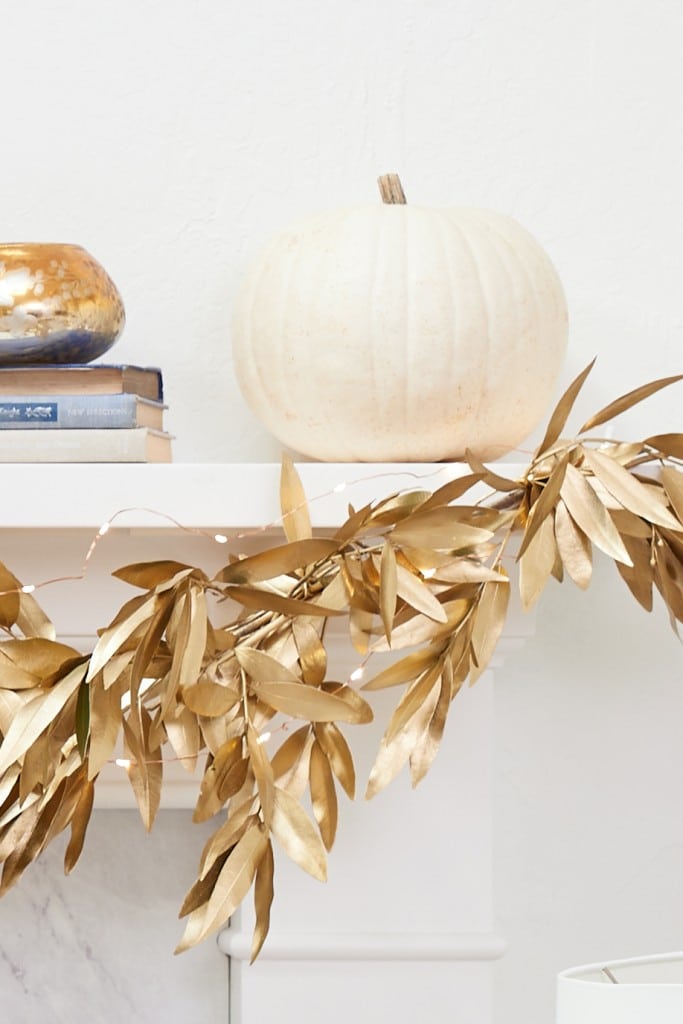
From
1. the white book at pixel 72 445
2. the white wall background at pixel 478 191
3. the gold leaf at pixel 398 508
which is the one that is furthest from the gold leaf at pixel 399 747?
the white wall background at pixel 478 191

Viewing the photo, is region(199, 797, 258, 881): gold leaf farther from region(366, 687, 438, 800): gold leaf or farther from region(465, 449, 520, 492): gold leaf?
region(465, 449, 520, 492): gold leaf

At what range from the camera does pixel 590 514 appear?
1.87 ft

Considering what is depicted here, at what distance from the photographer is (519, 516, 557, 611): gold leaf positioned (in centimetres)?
57

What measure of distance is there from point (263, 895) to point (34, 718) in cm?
15

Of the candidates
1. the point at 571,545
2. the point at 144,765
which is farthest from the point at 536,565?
the point at 144,765

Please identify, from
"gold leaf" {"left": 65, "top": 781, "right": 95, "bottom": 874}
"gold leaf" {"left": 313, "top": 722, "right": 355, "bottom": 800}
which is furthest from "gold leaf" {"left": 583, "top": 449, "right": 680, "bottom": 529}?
"gold leaf" {"left": 65, "top": 781, "right": 95, "bottom": 874}

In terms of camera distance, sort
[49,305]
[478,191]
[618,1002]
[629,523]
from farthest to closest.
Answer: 1. [478,191]
2. [49,305]
3. [629,523]
4. [618,1002]

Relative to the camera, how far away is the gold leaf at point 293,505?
2.03ft

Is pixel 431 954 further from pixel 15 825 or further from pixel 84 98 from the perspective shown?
pixel 84 98

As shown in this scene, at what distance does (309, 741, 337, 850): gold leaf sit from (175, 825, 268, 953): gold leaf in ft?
0.21

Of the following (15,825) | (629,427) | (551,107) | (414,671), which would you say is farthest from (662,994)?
(551,107)

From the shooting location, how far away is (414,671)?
611 millimetres

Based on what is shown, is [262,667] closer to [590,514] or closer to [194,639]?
[194,639]

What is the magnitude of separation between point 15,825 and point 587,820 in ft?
1.69
